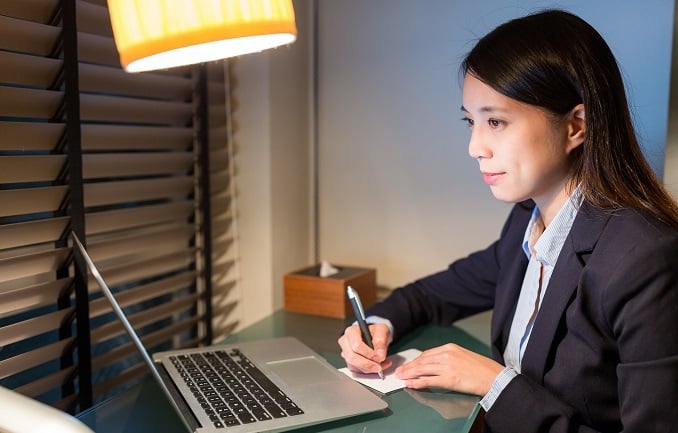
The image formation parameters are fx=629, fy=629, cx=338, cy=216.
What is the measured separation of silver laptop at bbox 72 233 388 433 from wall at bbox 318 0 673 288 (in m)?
0.63

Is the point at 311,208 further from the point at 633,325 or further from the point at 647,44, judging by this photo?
the point at 633,325

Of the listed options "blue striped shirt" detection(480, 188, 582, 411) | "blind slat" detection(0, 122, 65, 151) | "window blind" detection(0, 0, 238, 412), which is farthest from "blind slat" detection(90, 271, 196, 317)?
"blue striped shirt" detection(480, 188, 582, 411)

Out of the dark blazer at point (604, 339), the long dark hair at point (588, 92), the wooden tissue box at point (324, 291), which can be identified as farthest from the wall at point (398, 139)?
the dark blazer at point (604, 339)

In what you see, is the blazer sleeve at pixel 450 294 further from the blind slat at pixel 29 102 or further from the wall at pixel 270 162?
the blind slat at pixel 29 102

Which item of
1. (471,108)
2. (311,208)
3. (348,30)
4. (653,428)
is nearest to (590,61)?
(471,108)

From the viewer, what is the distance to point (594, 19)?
1.50 meters

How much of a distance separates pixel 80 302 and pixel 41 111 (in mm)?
367

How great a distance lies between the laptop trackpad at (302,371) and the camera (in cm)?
110

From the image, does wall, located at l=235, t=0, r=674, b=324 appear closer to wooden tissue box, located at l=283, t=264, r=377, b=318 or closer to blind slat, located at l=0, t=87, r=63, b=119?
wooden tissue box, located at l=283, t=264, r=377, b=318

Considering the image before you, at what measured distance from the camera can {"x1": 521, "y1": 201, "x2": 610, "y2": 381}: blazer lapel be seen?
1.01 metres

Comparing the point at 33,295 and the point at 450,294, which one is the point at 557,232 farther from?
the point at 33,295

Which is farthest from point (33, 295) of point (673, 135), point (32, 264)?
point (673, 135)

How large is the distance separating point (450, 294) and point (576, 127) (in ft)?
1.84

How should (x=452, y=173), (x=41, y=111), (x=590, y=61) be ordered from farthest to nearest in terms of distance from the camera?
(x=452, y=173) → (x=41, y=111) → (x=590, y=61)
